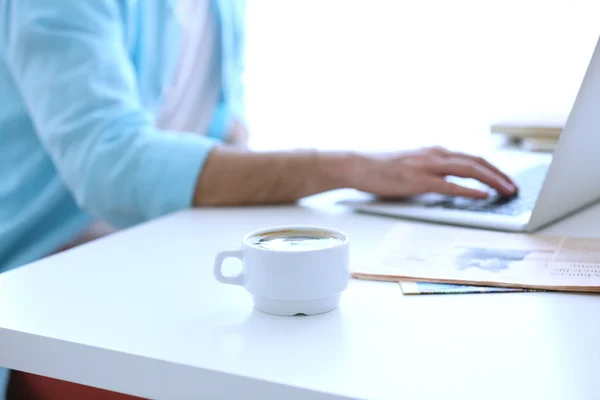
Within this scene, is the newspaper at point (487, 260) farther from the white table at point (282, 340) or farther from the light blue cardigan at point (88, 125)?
the light blue cardigan at point (88, 125)

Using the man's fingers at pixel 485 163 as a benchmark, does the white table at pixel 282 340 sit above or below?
below

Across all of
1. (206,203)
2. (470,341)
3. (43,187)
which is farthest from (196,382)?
(43,187)

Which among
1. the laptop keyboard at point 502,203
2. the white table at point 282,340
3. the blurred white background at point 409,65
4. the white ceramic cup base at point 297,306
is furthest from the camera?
the blurred white background at point 409,65

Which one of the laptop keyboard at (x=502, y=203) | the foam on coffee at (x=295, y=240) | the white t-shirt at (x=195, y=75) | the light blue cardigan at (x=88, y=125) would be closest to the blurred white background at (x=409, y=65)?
the white t-shirt at (x=195, y=75)

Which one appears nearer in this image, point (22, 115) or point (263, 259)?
point (263, 259)

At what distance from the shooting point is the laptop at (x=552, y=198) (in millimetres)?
683

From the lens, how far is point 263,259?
1.64 ft

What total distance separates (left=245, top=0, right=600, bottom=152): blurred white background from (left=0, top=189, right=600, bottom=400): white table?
3.99ft

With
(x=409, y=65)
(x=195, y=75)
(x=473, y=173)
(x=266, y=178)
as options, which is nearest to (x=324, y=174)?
(x=266, y=178)

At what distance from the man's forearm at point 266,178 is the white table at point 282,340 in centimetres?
27

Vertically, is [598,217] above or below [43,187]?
above

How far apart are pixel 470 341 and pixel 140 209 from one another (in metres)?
0.58

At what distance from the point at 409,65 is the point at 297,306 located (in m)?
1.47

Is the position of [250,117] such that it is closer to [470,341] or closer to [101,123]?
[101,123]
